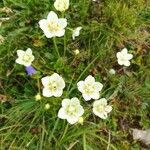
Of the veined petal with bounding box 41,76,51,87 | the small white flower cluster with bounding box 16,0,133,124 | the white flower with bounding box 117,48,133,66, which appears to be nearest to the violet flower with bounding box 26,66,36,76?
the small white flower cluster with bounding box 16,0,133,124

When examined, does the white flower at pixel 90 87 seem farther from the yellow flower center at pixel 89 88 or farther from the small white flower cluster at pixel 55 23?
the small white flower cluster at pixel 55 23

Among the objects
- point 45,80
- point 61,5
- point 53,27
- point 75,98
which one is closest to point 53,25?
point 53,27

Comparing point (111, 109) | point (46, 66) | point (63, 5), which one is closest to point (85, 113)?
point (111, 109)

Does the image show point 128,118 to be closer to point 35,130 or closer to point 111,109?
point 111,109

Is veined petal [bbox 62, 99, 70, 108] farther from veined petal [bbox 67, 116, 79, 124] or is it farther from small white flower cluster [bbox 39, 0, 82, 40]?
small white flower cluster [bbox 39, 0, 82, 40]

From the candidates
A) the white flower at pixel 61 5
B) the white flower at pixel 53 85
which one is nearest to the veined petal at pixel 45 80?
the white flower at pixel 53 85

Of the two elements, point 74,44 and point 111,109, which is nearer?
point 111,109
